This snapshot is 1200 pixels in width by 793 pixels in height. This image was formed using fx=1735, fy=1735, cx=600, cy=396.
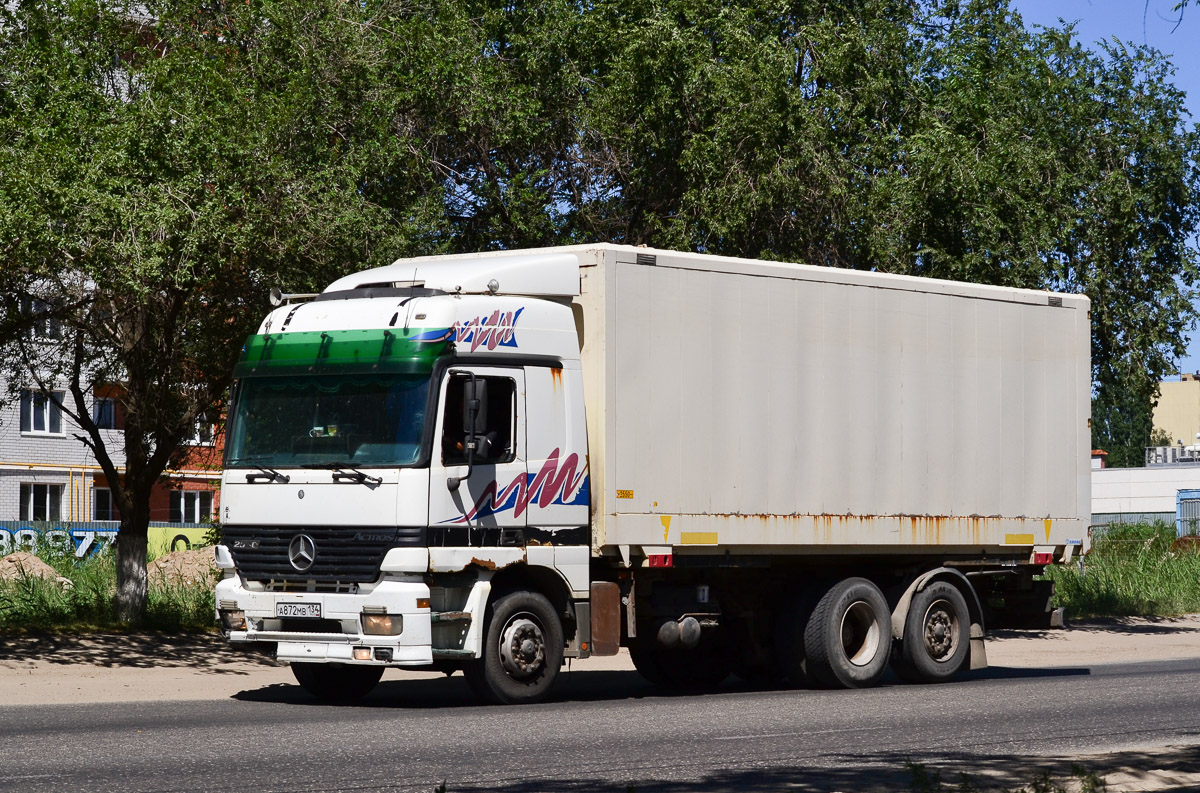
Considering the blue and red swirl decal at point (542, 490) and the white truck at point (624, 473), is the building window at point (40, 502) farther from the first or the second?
the blue and red swirl decal at point (542, 490)

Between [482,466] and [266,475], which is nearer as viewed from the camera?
[482,466]

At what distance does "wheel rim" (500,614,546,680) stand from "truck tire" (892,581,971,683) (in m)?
4.12

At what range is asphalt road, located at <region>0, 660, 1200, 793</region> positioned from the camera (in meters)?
9.46

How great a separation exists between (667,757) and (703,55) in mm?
15852

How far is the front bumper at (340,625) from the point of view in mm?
13250

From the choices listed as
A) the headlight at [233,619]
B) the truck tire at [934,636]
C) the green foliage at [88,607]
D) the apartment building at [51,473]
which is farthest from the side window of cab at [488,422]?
the apartment building at [51,473]

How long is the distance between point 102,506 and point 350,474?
47.1 m

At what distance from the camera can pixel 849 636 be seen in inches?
642

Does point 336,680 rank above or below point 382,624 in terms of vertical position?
below

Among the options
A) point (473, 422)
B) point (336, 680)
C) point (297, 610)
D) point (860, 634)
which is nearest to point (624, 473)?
point (473, 422)

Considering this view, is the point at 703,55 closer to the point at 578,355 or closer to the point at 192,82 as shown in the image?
the point at 192,82

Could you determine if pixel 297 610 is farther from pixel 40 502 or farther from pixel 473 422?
pixel 40 502

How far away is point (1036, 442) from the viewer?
17.5m

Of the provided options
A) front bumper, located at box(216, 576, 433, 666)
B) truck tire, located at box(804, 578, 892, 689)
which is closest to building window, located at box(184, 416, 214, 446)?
front bumper, located at box(216, 576, 433, 666)
